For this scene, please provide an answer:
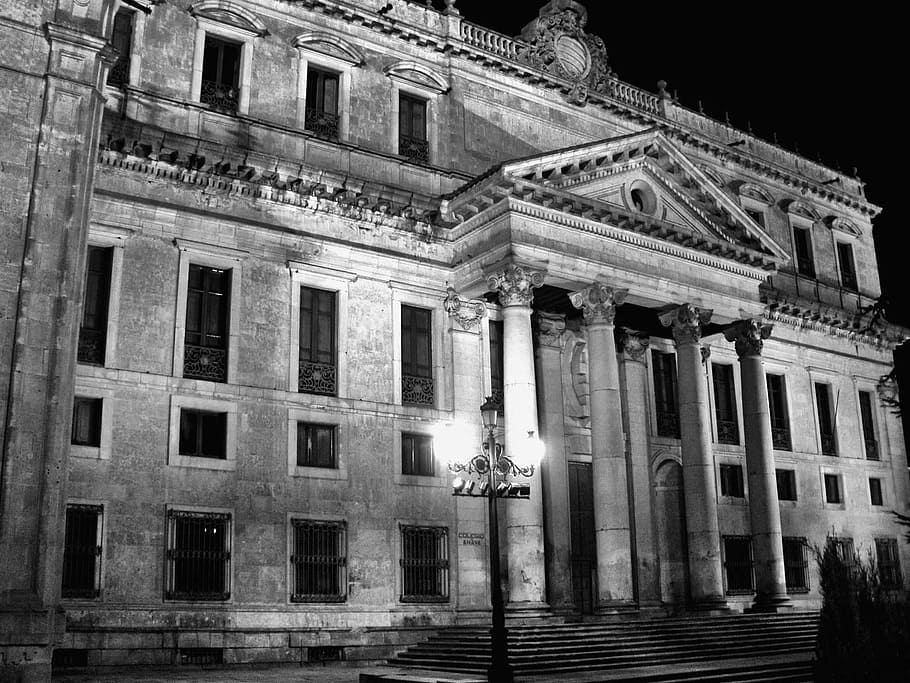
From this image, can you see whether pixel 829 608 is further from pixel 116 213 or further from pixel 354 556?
pixel 116 213

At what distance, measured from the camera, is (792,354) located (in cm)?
3562

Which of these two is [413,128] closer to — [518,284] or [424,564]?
[518,284]

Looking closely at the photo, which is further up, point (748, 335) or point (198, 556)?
point (748, 335)

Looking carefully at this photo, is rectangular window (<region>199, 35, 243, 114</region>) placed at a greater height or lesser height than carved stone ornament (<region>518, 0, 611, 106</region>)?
lesser

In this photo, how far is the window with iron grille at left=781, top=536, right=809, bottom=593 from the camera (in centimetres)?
3312

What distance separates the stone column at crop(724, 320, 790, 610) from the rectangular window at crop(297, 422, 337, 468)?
43.1ft

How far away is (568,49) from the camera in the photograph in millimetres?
32250

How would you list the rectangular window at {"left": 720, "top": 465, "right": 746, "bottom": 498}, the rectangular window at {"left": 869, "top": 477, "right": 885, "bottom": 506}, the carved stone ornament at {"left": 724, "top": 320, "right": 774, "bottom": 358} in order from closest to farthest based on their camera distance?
1. the carved stone ornament at {"left": 724, "top": 320, "right": 774, "bottom": 358}
2. the rectangular window at {"left": 720, "top": 465, "right": 746, "bottom": 498}
3. the rectangular window at {"left": 869, "top": 477, "right": 885, "bottom": 506}

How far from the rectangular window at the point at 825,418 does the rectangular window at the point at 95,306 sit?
87.1 feet

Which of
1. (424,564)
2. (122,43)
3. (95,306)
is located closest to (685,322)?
(424,564)

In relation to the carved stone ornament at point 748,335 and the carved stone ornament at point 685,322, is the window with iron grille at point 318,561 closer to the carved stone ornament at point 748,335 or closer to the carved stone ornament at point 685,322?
the carved stone ornament at point 685,322

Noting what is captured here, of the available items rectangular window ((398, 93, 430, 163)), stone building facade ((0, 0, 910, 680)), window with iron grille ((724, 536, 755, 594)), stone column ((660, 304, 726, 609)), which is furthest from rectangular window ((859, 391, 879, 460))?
rectangular window ((398, 93, 430, 163))

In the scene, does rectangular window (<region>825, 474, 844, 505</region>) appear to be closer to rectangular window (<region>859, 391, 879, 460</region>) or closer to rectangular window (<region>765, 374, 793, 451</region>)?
rectangular window (<region>859, 391, 879, 460</region>)

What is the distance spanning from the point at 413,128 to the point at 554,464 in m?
11.0
